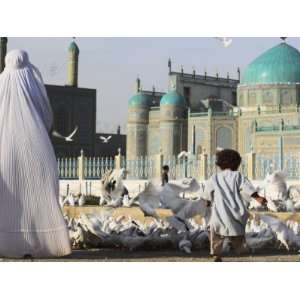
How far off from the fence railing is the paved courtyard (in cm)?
1211

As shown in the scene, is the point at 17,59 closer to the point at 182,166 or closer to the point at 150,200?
the point at 150,200

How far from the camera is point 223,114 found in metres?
35.8

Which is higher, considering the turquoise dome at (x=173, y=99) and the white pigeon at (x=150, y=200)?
Answer: the turquoise dome at (x=173, y=99)

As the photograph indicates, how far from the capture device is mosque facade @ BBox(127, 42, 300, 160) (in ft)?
113

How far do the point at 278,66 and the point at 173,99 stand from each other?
4768 millimetres

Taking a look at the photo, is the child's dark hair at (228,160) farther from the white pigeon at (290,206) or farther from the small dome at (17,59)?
the white pigeon at (290,206)

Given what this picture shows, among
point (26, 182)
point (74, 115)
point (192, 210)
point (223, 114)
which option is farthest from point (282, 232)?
point (223, 114)

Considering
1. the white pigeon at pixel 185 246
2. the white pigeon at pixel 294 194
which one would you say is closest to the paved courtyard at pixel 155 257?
the white pigeon at pixel 185 246

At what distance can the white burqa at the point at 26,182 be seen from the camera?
19.5 feet

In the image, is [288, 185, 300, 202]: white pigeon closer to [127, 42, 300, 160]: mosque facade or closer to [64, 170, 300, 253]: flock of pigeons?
[64, 170, 300, 253]: flock of pigeons

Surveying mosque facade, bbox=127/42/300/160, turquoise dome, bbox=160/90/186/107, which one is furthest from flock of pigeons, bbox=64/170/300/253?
turquoise dome, bbox=160/90/186/107

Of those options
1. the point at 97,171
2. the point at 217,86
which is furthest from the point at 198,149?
the point at 97,171

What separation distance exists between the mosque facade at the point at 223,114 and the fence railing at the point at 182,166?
34.4 ft
